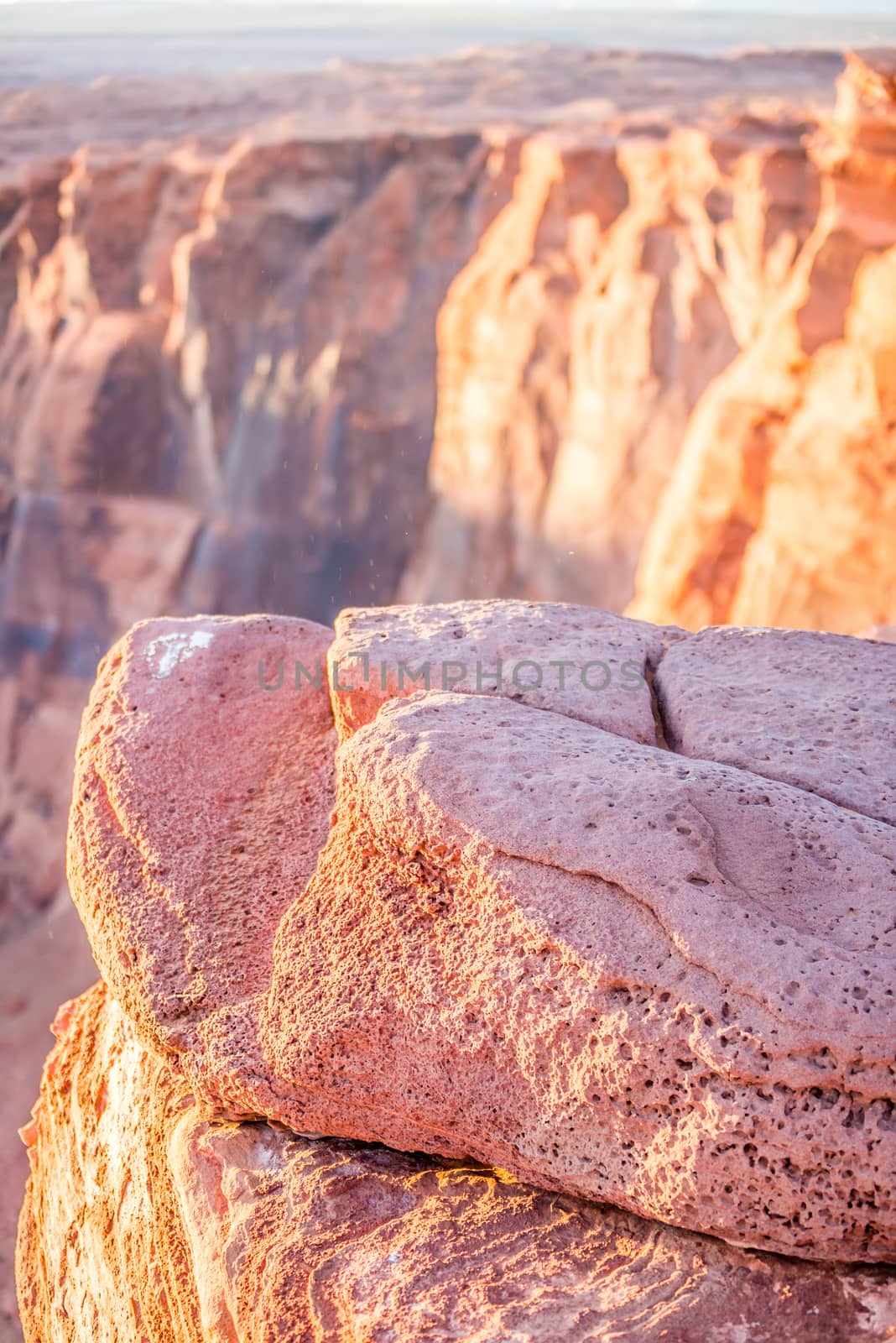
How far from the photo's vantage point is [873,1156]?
127 cm

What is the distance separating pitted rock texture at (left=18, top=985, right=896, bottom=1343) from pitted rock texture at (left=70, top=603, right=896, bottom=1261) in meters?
0.05

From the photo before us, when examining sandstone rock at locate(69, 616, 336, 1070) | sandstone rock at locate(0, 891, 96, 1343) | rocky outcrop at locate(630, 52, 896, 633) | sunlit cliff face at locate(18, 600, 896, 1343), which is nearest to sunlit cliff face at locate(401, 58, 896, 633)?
rocky outcrop at locate(630, 52, 896, 633)

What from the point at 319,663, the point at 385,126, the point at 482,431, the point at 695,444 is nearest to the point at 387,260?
the point at 385,126

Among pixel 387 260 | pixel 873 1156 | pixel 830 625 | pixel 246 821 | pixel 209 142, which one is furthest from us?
pixel 209 142

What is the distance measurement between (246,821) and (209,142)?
1034cm

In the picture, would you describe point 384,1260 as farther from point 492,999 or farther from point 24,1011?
point 24,1011

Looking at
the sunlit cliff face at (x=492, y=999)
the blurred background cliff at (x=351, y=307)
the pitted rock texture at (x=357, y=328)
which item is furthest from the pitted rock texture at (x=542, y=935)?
the pitted rock texture at (x=357, y=328)

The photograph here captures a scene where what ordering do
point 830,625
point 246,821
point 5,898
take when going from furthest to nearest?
1. point 5,898
2. point 830,625
3. point 246,821

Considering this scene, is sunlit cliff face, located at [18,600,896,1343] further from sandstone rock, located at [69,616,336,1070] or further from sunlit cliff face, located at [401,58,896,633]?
sunlit cliff face, located at [401,58,896,633]

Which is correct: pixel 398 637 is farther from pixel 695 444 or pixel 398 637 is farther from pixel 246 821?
pixel 695 444

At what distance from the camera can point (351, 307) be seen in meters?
9.93

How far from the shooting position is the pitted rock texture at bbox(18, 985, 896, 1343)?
126cm

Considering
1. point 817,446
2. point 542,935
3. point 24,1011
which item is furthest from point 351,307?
point 542,935

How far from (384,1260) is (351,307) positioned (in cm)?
947
